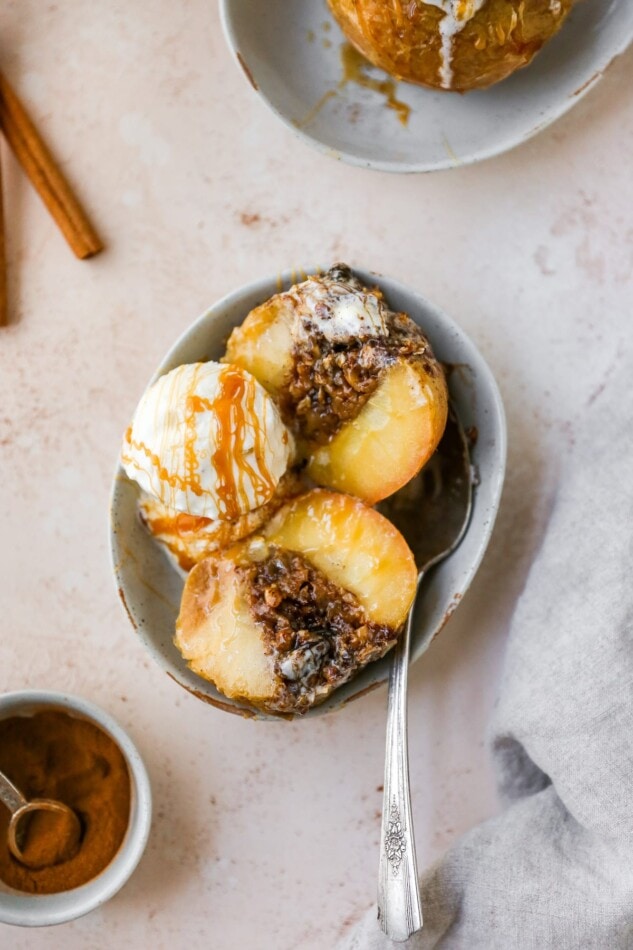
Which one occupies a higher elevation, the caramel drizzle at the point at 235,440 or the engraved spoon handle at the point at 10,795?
the caramel drizzle at the point at 235,440

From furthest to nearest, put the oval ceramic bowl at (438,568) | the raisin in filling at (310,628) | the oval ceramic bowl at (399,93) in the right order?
the oval ceramic bowl at (399,93), the oval ceramic bowl at (438,568), the raisin in filling at (310,628)

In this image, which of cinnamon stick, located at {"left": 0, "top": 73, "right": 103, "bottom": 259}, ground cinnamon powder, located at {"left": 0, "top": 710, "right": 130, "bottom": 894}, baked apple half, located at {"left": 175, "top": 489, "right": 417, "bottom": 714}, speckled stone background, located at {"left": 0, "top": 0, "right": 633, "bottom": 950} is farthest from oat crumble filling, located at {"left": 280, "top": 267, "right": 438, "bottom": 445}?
ground cinnamon powder, located at {"left": 0, "top": 710, "right": 130, "bottom": 894}

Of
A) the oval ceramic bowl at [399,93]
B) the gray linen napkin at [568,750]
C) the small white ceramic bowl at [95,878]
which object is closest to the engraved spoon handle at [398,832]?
the gray linen napkin at [568,750]

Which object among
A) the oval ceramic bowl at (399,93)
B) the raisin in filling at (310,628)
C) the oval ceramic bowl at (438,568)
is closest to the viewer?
the raisin in filling at (310,628)

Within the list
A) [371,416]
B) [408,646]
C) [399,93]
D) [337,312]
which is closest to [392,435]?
[371,416]

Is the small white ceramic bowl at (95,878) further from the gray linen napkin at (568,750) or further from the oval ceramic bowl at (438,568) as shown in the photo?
the gray linen napkin at (568,750)

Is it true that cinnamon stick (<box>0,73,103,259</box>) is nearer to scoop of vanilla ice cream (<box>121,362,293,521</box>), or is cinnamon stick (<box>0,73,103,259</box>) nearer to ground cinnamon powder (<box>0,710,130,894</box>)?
scoop of vanilla ice cream (<box>121,362,293,521</box>)
